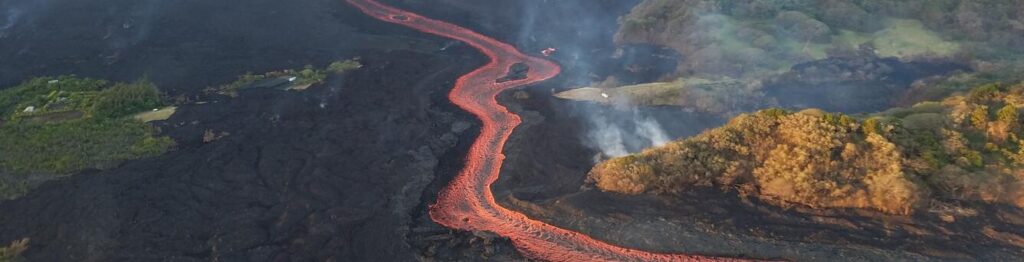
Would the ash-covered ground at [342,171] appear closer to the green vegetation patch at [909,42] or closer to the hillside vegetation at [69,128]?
the hillside vegetation at [69,128]

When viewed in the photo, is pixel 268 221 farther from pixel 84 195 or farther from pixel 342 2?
pixel 342 2

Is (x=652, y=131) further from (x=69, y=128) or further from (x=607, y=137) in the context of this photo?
(x=69, y=128)

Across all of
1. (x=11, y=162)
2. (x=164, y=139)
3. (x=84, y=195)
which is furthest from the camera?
Answer: (x=164, y=139)

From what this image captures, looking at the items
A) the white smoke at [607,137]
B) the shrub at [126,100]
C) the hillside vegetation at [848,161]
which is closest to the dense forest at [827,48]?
the white smoke at [607,137]

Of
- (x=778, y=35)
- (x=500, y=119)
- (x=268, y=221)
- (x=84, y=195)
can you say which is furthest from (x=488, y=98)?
(x=778, y=35)

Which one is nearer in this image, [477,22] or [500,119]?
[500,119]

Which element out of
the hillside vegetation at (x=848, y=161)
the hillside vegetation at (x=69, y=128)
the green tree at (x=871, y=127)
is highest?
the green tree at (x=871, y=127)
